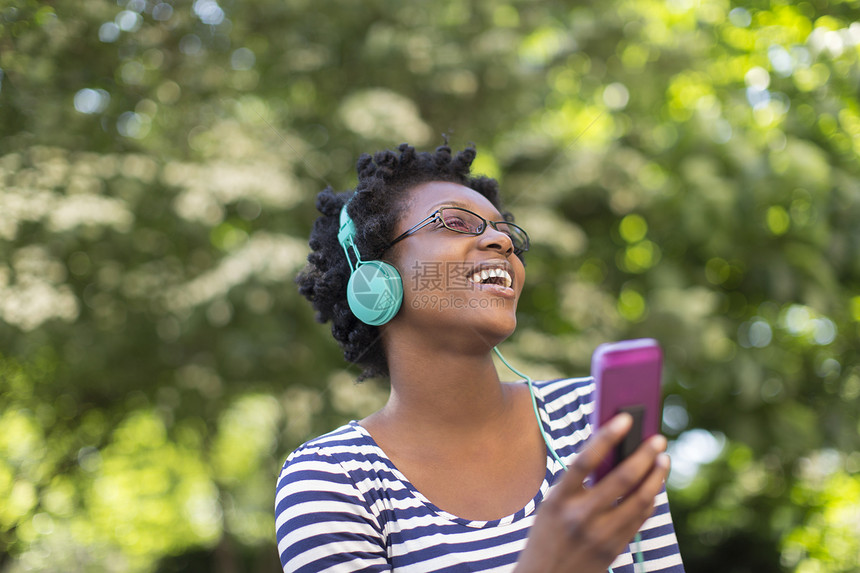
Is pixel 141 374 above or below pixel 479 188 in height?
below

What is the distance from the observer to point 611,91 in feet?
20.4

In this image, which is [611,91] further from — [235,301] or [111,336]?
[111,336]

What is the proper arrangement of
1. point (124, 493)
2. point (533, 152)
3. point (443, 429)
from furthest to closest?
point (124, 493) → point (533, 152) → point (443, 429)

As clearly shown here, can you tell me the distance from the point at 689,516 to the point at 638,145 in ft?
11.6

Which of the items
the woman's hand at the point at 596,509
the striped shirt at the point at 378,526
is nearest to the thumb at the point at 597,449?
the woman's hand at the point at 596,509

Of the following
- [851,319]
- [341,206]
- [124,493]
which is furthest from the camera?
[124,493]

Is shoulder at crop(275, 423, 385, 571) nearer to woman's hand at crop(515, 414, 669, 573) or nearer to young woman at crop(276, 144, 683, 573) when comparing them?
young woman at crop(276, 144, 683, 573)

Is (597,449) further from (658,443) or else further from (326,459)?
(326,459)

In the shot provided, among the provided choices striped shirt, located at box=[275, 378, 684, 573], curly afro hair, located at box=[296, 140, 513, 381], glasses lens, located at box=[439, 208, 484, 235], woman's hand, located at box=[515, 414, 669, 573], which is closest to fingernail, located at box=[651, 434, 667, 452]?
woman's hand, located at box=[515, 414, 669, 573]

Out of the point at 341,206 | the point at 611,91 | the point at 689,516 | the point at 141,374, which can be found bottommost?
the point at 689,516

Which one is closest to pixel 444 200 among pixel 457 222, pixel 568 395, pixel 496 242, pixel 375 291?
pixel 457 222

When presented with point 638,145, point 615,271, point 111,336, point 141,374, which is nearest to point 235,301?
point 111,336

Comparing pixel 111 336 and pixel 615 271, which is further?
pixel 615 271

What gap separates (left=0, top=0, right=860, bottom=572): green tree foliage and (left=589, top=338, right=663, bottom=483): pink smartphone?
3270 millimetres
